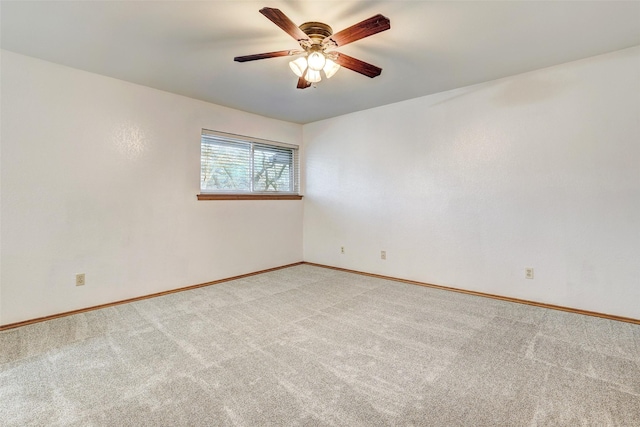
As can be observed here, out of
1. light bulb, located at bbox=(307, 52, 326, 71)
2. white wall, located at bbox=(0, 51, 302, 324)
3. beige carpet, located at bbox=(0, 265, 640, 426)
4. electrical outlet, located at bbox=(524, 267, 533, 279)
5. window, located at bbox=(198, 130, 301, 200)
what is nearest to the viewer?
beige carpet, located at bbox=(0, 265, 640, 426)

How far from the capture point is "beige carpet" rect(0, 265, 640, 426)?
149 cm

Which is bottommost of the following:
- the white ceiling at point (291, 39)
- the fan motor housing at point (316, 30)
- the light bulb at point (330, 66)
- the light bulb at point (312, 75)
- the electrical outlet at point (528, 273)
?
the electrical outlet at point (528, 273)

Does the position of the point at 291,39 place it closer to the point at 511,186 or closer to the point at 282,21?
the point at 282,21

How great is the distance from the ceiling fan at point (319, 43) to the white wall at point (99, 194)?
180cm

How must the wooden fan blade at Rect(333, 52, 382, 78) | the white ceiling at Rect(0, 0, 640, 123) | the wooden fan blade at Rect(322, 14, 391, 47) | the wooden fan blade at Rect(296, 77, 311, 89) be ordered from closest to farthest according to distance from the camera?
1. the wooden fan blade at Rect(322, 14, 391, 47)
2. the white ceiling at Rect(0, 0, 640, 123)
3. the wooden fan blade at Rect(333, 52, 382, 78)
4. the wooden fan blade at Rect(296, 77, 311, 89)

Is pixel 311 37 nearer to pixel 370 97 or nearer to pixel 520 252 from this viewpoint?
pixel 370 97

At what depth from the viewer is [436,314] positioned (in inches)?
109

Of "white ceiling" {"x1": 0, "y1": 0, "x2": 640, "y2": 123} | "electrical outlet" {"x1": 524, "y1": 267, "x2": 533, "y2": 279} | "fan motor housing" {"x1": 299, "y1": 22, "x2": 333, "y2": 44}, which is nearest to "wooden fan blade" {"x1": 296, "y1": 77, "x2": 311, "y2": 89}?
"white ceiling" {"x1": 0, "y1": 0, "x2": 640, "y2": 123}

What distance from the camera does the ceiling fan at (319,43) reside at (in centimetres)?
171

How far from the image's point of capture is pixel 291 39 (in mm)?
2342

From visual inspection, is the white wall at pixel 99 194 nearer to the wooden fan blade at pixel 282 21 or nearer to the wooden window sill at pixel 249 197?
the wooden window sill at pixel 249 197

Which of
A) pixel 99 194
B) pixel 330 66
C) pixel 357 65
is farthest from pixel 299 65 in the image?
pixel 99 194

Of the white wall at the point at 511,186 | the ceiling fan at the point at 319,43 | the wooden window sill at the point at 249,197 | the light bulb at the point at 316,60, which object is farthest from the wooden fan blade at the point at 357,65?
the wooden window sill at the point at 249,197

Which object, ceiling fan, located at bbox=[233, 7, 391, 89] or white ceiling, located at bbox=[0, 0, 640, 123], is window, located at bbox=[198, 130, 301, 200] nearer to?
white ceiling, located at bbox=[0, 0, 640, 123]
